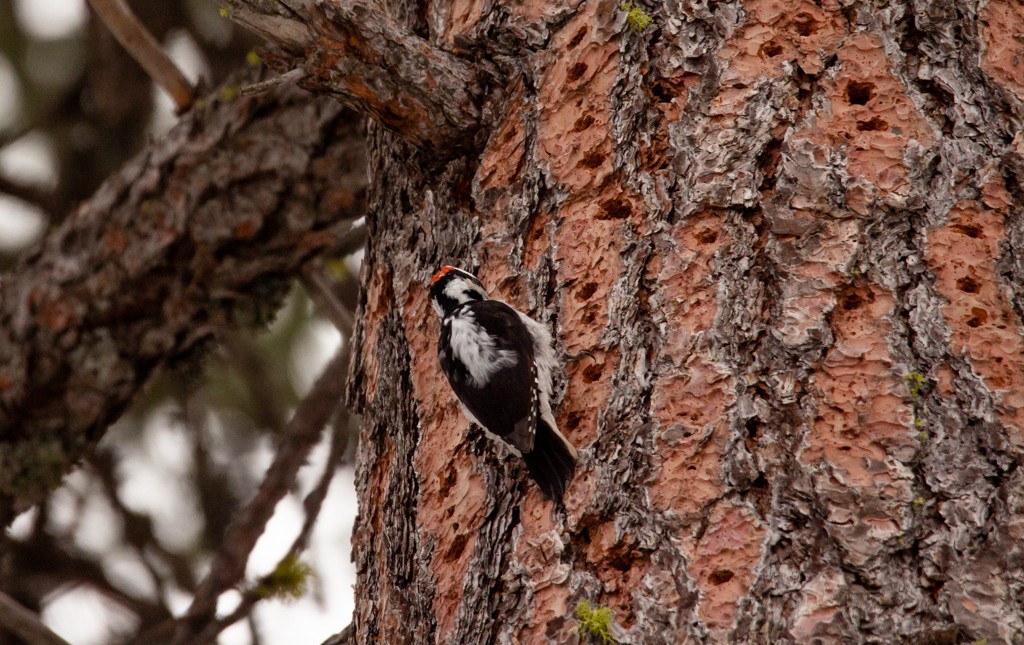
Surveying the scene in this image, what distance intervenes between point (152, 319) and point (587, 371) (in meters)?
2.38

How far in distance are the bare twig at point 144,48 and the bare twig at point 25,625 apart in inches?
75.0

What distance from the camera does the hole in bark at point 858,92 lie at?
2.47 m

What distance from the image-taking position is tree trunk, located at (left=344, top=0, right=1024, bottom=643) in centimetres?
211

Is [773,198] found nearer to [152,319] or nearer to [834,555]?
[834,555]

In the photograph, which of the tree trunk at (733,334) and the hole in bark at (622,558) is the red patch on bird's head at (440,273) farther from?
the hole in bark at (622,558)

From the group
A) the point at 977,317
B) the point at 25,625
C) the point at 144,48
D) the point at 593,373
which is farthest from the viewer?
the point at 144,48

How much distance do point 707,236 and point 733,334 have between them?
25cm

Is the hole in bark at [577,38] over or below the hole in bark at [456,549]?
over

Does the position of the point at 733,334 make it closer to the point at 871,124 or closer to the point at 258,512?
the point at 871,124

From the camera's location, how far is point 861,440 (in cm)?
218

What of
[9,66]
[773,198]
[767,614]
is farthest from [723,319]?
[9,66]

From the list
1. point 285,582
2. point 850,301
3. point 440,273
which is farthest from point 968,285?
point 285,582

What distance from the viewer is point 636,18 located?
264cm

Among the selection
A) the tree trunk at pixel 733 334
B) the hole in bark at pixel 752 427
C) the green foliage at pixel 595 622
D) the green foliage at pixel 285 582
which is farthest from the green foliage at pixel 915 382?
the green foliage at pixel 285 582
